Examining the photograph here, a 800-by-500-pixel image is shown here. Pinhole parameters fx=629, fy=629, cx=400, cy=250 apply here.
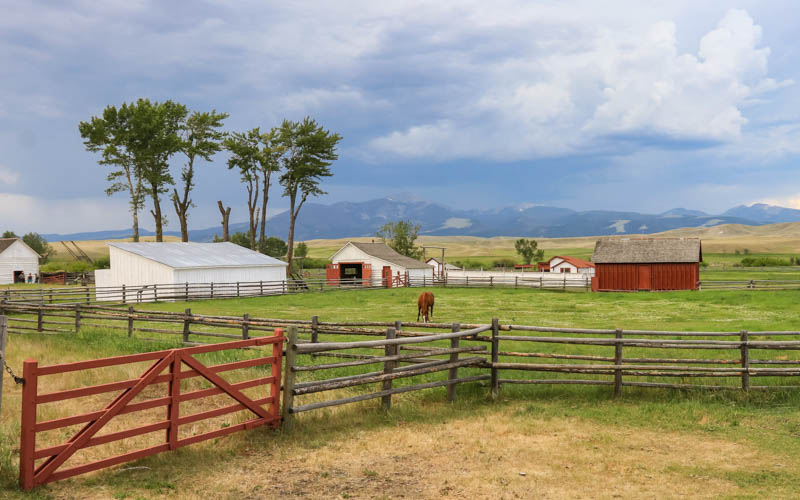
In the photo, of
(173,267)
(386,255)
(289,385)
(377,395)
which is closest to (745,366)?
(377,395)

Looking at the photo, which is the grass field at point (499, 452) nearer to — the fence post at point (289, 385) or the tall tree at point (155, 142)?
the fence post at point (289, 385)

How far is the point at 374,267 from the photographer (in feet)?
189

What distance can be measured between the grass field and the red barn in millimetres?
38445

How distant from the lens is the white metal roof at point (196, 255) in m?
42.6

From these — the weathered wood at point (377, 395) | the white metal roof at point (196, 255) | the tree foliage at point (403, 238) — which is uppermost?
the tree foliage at point (403, 238)

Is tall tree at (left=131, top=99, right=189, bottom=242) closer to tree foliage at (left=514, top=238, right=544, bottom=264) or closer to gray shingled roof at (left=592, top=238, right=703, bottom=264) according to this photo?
gray shingled roof at (left=592, top=238, right=703, bottom=264)

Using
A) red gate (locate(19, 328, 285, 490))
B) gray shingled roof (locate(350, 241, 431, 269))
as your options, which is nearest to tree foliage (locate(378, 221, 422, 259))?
gray shingled roof (locate(350, 241, 431, 269))

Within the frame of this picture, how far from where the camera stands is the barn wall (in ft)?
157

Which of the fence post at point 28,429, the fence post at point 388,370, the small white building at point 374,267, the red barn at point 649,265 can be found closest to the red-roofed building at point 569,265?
the small white building at point 374,267

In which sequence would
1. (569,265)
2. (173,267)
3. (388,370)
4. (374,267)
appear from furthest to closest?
(569,265)
(374,267)
(173,267)
(388,370)

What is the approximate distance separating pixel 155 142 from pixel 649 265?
4480cm

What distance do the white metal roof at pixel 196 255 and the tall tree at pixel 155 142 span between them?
37.2ft

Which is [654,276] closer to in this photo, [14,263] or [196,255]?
[196,255]

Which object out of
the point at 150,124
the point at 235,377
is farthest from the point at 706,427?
the point at 150,124
